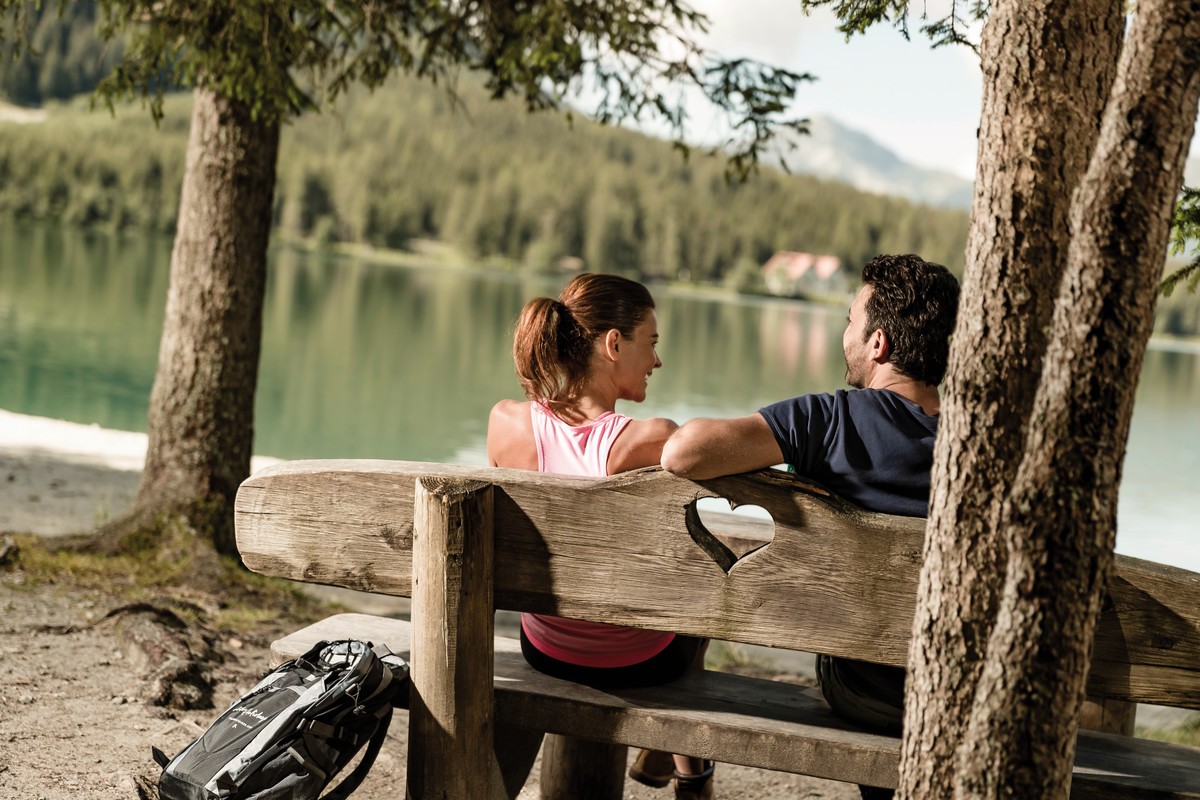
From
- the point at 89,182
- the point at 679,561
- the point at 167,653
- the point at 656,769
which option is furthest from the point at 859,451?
the point at 89,182

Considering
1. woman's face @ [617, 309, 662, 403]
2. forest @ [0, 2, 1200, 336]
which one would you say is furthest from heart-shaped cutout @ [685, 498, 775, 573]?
forest @ [0, 2, 1200, 336]

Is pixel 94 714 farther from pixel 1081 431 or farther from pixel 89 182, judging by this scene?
pixel 89 182

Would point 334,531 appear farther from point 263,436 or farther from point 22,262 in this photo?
point 22,262

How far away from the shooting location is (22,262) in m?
54.5

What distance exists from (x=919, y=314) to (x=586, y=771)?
1.56m

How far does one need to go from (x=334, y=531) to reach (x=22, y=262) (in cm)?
5884

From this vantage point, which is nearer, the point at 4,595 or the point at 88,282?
the point at 4,595

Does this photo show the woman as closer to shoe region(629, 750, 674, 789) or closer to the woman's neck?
the woman's neck

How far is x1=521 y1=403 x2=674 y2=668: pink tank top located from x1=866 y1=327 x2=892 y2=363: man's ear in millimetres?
595

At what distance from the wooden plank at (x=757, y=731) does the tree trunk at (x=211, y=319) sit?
137 inches

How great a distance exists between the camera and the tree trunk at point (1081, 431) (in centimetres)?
174

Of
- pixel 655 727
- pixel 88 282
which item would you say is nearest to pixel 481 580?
pixel 655 727

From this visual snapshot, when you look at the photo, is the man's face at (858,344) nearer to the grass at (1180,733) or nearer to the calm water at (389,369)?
the grass at (1180,733)

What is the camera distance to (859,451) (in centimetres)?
240
